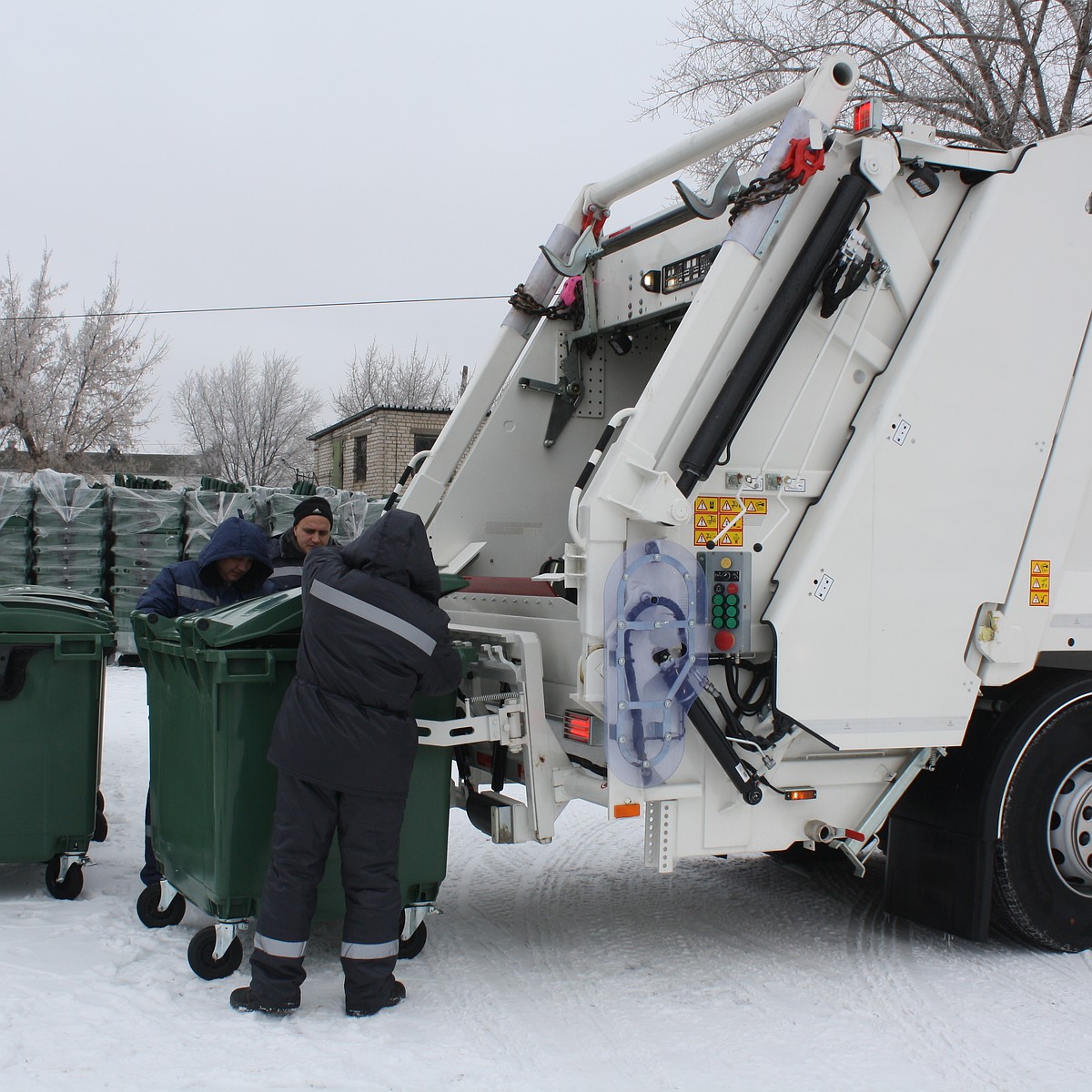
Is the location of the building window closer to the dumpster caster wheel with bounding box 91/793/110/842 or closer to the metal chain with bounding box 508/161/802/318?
the dumpster caster wheel with bounding box 91/793/110/842

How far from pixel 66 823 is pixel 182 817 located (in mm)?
864

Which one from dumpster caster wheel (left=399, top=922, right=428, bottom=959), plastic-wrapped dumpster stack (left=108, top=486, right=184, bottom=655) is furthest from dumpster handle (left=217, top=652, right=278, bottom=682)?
plastic-wrapped dumpster stack (left=108, top=486, right=184, bottom=655)

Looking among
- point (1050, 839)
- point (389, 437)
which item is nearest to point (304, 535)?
point (1050, 839)

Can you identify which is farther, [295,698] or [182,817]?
[182,817]

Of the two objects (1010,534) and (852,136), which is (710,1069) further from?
(852,136)

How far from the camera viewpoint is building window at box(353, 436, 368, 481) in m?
28.2

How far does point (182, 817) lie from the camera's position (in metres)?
4.04

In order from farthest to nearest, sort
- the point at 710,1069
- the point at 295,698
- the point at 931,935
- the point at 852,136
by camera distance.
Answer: the point at 931,935, the point at 852,136, the point at 295,698, the point at 710,1069

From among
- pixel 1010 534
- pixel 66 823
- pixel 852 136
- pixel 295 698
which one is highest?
pixel 852 136

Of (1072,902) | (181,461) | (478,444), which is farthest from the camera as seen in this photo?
(181,461)

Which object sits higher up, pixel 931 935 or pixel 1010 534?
pixel 1010 534

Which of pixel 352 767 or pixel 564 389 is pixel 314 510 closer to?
pixel 564 389

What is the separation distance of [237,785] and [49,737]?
131 centimetres

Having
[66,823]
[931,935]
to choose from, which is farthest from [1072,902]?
[66,823]
